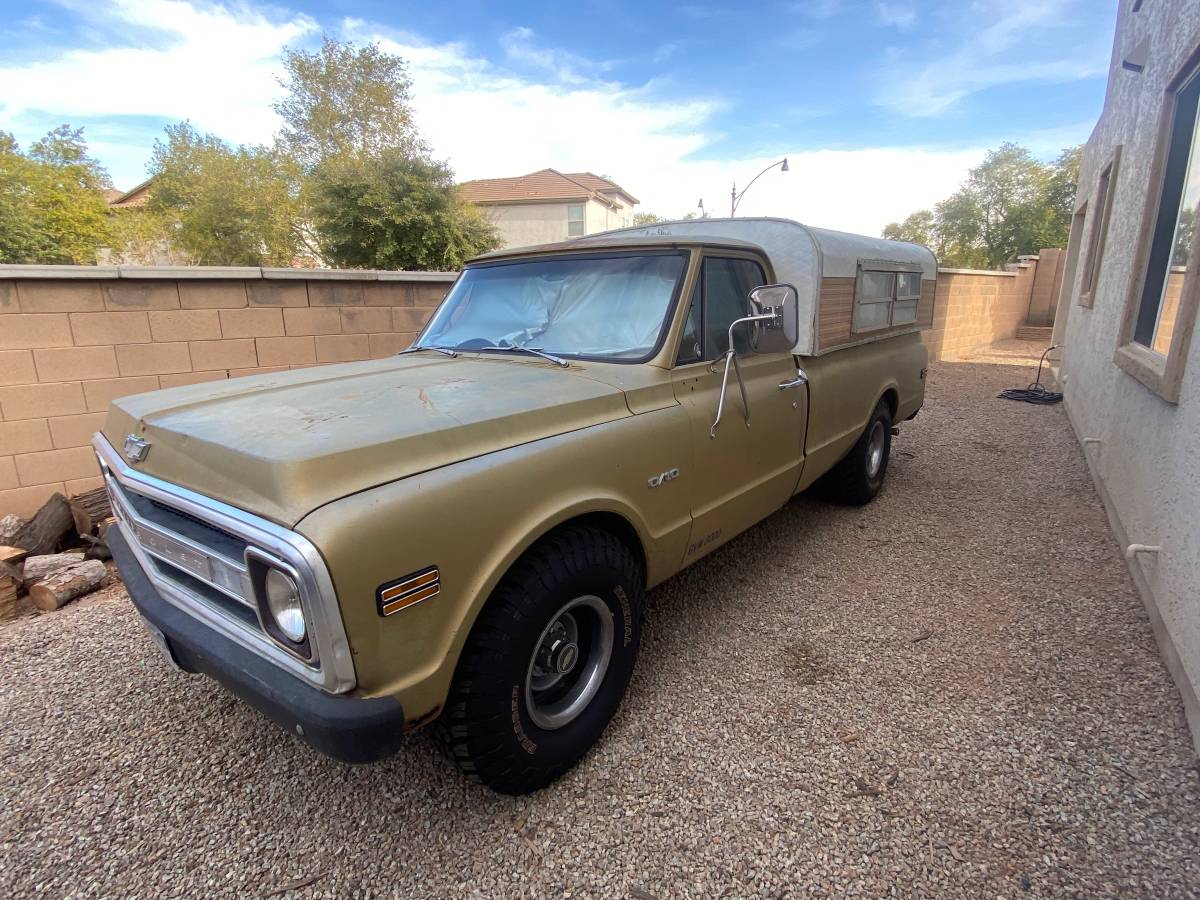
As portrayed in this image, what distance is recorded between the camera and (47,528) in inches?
155

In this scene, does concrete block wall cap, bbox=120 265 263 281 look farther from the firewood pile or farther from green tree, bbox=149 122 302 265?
green tree, bbox=149 122 302 265

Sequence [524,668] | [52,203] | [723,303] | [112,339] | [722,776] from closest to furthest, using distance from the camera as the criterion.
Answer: [524,668], [722,776], [723,303], [112,339], [52,203]

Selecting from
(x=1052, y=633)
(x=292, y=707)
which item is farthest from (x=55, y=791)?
(x=1052, y=633)

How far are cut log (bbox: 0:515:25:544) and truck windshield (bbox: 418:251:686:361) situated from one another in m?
3.14

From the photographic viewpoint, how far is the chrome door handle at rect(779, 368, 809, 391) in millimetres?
3219

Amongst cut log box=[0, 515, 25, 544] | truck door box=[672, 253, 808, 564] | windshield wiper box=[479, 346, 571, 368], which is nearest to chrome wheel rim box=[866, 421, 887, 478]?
truck door box=[672, 253, 808, 564]

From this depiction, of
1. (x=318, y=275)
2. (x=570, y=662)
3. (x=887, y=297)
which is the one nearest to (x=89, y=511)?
(x=318, y=275)

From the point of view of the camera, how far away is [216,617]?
67.0 inches

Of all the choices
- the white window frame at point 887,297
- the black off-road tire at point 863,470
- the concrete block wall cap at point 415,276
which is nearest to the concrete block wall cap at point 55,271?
the concrete block wall cap at point 415,276

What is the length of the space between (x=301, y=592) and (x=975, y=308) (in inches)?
652

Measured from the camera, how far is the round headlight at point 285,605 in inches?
57.4

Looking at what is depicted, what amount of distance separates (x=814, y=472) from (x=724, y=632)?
50.5 inches

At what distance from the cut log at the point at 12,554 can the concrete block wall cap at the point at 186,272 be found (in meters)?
1.96

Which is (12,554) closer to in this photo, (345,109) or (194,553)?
(194,553)
